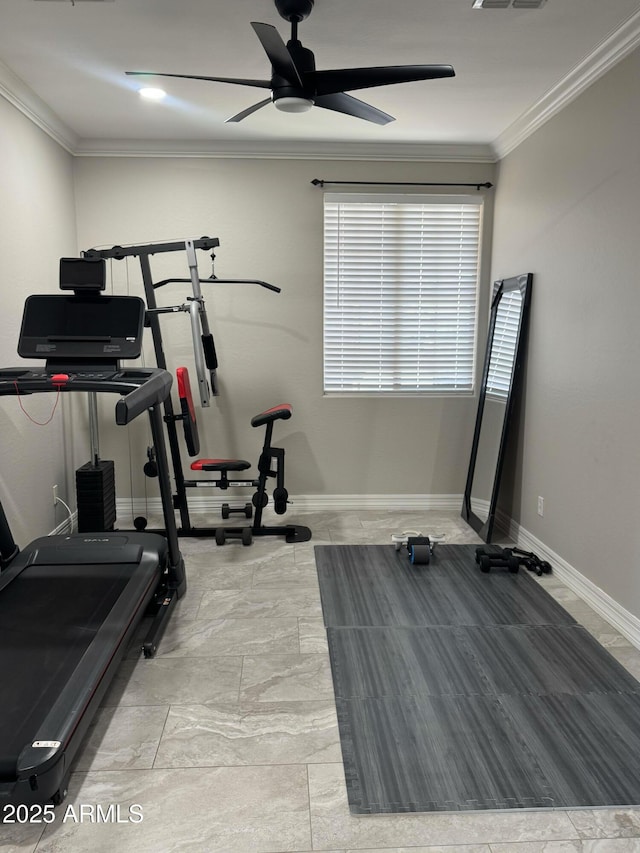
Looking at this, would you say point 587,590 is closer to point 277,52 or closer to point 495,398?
point 495,398

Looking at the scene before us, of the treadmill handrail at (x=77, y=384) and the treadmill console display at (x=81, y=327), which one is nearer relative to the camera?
the treadmill handrail at (x=77, y=384)

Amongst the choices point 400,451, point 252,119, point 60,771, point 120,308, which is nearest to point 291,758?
point 60,771

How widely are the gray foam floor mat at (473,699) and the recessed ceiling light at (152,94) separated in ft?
9.53

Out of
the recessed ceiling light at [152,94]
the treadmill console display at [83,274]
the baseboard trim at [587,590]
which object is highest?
the recessed ceiling light at [152,94]

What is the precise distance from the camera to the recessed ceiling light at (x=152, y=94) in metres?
3.45

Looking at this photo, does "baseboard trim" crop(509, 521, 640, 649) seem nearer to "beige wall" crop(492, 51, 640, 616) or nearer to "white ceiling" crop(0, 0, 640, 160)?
"beige wall" crop(492, 51, 640, 616)

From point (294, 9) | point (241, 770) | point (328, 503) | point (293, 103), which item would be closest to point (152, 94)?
point (294, 9)

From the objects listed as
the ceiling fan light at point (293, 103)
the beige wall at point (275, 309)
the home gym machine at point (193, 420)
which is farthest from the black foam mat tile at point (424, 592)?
the ceiling fan light at point (293, 103)

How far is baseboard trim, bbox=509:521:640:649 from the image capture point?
2.86 metres

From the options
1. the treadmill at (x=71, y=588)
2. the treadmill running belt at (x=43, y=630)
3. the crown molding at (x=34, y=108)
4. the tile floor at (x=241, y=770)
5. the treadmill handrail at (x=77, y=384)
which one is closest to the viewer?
the tile floor at (x=241, y=770)

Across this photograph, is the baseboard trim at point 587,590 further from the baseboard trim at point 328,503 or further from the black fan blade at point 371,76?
the black fan blade at point 371,76

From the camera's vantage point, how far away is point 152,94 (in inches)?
138

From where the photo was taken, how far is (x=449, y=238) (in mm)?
4754

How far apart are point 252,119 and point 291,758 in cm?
361
